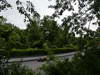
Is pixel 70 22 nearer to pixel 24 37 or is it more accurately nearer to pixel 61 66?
pixel 61 66

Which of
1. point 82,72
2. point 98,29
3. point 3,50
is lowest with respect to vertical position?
point 82,72

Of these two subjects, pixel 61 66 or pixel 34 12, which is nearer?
pixel 34 12

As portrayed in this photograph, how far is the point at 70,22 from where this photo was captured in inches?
279

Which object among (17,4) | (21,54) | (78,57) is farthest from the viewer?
(21,54)

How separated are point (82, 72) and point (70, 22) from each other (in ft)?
5.97

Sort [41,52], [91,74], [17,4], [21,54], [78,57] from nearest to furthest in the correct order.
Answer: [17,4] → [91,74] → [78,57] → [21,54] → [41,52]

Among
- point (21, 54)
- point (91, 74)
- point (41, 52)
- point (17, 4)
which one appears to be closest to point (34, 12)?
point (17, 4)

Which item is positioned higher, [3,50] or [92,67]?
[3,50]

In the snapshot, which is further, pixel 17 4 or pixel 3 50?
pixel 3 50

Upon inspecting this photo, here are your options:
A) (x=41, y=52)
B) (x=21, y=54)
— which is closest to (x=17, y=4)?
(x=21, y=54)

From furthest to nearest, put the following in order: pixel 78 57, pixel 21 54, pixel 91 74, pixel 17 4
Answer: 1. pixel 21 54
2. pixel 78 57
3. pixel 91 74
4. pixel 17 4

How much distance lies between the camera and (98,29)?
7051 millimetres

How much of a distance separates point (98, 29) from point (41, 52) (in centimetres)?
3131

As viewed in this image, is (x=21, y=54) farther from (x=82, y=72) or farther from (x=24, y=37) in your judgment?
(x=82, y=72)
